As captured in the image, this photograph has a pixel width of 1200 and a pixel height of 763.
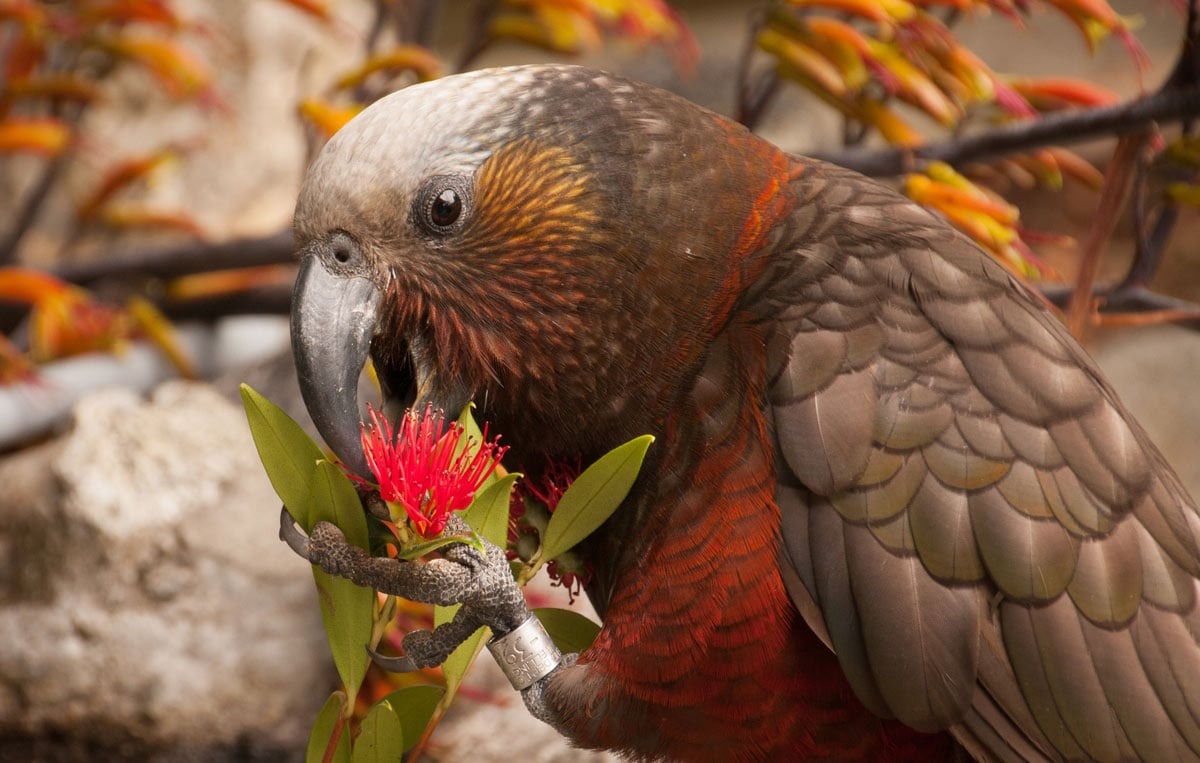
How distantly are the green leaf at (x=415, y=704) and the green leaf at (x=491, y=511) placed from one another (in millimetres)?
212

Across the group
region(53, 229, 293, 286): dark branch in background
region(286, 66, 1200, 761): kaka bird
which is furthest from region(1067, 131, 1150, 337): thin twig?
region(53, 229, 293, 286): dark branch in background

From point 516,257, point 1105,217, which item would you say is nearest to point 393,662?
point 516,257

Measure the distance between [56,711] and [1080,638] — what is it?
5.91 feet

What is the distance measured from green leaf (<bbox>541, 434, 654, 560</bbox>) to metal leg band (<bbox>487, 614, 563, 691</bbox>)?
0.37ft

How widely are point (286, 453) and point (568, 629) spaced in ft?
1.52

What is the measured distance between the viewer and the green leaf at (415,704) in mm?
1307

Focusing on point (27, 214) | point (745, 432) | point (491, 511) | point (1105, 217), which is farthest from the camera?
point (27, 214)

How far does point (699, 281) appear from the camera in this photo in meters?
1.33

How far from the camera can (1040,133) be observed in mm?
2102

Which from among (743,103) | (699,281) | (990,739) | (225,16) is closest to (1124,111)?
(743,103)

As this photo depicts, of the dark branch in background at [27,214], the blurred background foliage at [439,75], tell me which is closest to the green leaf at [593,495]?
the blurred background foliage at [439,75]

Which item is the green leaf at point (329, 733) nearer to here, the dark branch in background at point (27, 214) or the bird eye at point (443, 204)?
the bird eye at point (443, 204)

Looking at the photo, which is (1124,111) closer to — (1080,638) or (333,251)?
(1080,638)

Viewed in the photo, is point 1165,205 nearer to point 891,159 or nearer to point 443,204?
point 891,159
